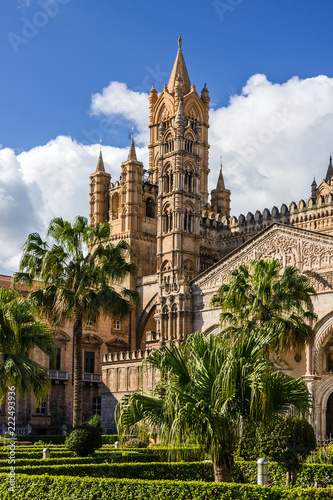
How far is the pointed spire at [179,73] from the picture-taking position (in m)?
68.3

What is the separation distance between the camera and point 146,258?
5875 centimetres

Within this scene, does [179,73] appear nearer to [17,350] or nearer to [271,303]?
[271,303]

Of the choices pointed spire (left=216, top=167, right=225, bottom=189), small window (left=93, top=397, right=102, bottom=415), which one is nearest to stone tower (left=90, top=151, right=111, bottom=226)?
pointed spire (left=216, top=167, right=225, bottom=189)

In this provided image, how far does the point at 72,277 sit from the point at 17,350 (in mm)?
6412

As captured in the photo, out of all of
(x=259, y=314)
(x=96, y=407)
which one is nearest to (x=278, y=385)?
(x=259, y=314)

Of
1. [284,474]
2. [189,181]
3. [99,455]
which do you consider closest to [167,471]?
[284,474]

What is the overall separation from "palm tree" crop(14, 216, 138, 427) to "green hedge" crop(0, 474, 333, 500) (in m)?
13.2

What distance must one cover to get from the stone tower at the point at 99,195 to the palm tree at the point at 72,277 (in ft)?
107

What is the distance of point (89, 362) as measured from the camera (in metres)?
52.7

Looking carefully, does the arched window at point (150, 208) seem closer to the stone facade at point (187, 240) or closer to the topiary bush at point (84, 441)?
the stone facade at point (187, 240)

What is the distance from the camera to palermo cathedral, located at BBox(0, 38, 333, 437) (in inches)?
1441

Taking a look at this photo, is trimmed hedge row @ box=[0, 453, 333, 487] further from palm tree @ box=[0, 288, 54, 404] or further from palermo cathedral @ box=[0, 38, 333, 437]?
palermo cathedral @ box=[0, 38, 333, 437]

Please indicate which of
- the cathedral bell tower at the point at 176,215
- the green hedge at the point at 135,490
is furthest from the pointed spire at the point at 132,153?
the green hedge at the point at 135,490

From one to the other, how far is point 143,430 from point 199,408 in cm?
155
